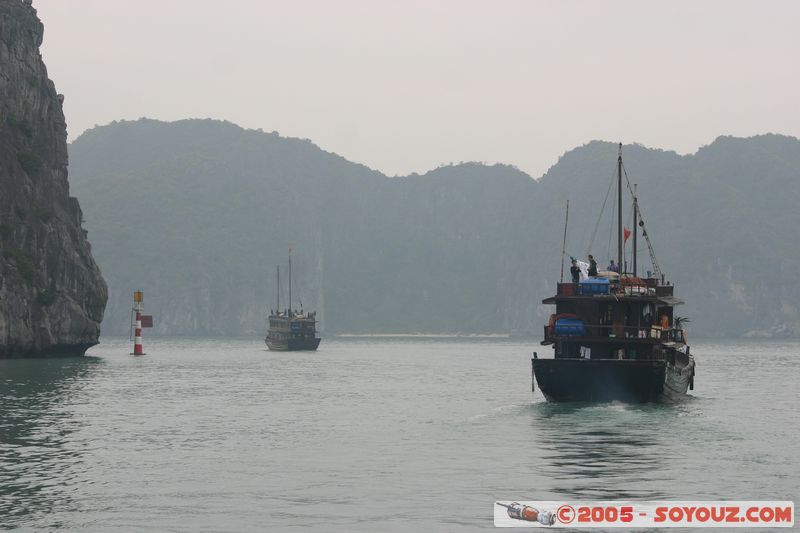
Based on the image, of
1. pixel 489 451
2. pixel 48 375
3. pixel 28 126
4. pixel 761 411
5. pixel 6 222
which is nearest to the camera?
pixel 489 451

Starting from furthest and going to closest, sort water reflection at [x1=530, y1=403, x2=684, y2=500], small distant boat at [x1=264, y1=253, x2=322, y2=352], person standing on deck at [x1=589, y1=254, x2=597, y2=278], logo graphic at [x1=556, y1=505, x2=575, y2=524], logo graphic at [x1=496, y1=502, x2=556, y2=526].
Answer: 1. small distant boat at [x1=264, y1=253, x2=322, y2=352]
2. person standing on deck at [x1=589, y1=254, x2=597, y2=278]
3. water reflection at [x1=530, y1=403, x2=684, y2=500]
4. logo graphic at [x1=556, y1=505, x2=575, y2=524]
5. logo graphic at [x1=496, y1=502, x2=556, y2=526]

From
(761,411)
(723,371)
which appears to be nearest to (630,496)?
(761,411)

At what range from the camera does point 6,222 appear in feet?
342

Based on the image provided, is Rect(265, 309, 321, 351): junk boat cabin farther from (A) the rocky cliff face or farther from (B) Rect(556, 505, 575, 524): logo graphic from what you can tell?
(B) Rect(556, 505, 575, 524): logo graphic

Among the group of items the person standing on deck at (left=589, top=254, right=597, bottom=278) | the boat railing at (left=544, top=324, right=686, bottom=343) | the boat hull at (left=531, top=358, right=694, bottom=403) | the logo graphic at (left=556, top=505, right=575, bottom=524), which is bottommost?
the logo graphic at (left=556, top=505, right=575, bottom=524)

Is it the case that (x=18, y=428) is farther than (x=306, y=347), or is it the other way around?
(x=306, y=347)

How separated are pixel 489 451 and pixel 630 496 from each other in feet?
32.2

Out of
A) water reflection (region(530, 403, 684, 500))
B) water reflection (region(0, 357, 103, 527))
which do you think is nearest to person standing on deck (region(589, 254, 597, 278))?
water reflection (region(530, 403, 684, 500))

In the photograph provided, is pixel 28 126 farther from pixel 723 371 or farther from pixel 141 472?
pixel 141 472

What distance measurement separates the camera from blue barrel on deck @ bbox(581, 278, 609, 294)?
53.3 metres

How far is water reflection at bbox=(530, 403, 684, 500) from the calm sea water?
82mm

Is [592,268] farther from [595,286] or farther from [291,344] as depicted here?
[291,344]

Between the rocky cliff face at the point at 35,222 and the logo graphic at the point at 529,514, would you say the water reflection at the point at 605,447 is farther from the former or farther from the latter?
the rocky cliff face at the point at 35,222

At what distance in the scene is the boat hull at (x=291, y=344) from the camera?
163m
